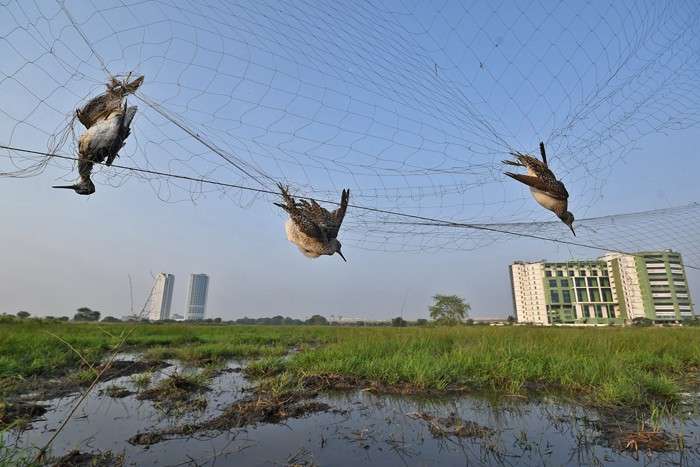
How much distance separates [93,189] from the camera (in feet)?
10.2

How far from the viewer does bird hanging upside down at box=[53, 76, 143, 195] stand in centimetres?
301

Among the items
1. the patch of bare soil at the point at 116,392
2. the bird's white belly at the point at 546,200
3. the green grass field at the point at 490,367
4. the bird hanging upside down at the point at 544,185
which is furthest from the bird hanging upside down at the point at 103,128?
the bird's white belly at the point at 546,200

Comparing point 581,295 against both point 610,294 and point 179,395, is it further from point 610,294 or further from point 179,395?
point 179,395

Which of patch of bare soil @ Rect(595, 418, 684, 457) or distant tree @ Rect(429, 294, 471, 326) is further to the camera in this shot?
distant tree @ Rect(429, 294, 471, 326)

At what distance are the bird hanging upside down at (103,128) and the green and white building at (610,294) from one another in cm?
7322

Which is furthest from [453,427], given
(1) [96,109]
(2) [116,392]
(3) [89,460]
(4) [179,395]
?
(2) [116,392]

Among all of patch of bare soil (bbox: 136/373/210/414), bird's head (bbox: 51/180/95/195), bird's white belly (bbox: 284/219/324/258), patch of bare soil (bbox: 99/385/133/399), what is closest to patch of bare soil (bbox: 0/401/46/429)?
patch of bare soil (bbox: 99/385/133/399)

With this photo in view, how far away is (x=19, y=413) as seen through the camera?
450cm

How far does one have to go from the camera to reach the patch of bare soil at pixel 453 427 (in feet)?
12.6

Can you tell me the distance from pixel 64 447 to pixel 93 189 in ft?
8.38

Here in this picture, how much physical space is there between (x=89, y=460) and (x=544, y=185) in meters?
5.25

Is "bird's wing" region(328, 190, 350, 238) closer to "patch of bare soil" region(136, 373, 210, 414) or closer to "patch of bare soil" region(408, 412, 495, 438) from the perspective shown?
"patch of bare soil" region(408, 412, 495, 438)

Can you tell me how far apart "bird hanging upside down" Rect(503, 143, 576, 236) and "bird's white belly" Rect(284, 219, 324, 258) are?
2.30 m

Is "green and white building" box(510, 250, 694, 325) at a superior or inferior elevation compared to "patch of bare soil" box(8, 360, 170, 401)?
superior
